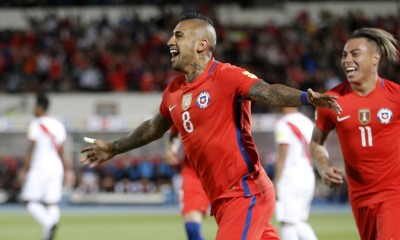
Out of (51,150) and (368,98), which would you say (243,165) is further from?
(51,150)

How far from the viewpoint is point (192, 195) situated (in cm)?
969

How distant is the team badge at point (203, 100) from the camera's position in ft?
18.9

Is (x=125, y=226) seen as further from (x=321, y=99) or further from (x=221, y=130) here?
(x=321, y=99)

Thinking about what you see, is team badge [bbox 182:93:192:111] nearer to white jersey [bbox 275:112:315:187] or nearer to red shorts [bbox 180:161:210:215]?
red shorts [bbox 180:161:210:215]

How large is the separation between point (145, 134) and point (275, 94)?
1553 millimetres

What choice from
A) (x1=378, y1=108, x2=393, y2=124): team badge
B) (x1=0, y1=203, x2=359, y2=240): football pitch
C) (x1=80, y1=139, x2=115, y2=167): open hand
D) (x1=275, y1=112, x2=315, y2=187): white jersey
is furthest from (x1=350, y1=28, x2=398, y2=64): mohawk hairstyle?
(x1=0, y1=203, x2=359, y2=240): football pitch

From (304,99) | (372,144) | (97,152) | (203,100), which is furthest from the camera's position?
(97,152)

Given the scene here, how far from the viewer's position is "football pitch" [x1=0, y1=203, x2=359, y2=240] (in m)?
14.9

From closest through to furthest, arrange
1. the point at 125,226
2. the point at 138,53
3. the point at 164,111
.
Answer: the point at 164,111 < the point at 125,226 < the point at 138,53

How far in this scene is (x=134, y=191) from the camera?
2534cm

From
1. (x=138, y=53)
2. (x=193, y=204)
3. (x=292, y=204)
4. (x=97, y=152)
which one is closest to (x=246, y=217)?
(x=97, y=152)

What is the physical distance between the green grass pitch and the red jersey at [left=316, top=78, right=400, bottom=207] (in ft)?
25.9

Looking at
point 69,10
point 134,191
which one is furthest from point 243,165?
point 69,10

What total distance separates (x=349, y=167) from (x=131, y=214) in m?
15.4
